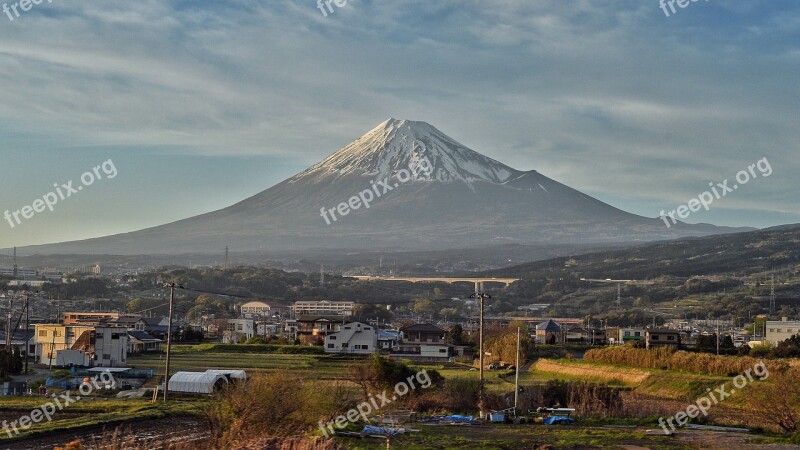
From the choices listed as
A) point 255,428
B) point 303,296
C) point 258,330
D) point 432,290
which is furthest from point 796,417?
point 432,290

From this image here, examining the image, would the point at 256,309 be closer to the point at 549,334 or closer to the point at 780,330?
the point at 549,334

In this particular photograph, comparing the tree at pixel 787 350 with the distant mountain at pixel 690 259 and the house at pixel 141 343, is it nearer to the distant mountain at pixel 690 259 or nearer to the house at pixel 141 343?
the house at pixel 141 343

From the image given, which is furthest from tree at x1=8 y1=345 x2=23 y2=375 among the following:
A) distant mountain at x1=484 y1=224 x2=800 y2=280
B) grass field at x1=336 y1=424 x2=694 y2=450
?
distant mountain at x1=484 y1=224 x2=800 y2=280

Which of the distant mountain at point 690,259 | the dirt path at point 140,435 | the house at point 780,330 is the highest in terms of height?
the distant mountain at point 690,259

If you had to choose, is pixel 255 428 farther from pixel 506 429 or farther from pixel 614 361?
pixel 614 361

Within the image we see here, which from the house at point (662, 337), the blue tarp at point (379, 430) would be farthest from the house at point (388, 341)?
the blue tarp at point (379, 430)

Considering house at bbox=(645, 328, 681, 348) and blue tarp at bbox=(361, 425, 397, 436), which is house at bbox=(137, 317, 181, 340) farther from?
blue tarp at bbox=(361, 425, 397, 436)
